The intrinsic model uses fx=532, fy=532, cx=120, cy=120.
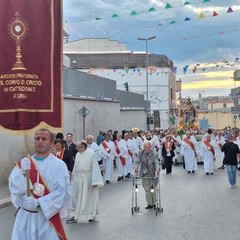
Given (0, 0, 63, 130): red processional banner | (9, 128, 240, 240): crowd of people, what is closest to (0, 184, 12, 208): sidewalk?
(9, 128, 240, 240): crowd of people

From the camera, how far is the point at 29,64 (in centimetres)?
764

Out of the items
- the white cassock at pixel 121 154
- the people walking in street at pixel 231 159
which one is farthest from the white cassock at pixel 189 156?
the people walking in street at pixel 231 159

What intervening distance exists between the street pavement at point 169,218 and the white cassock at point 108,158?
228 cm

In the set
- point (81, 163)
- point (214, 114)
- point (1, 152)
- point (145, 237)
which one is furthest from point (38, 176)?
point (214, 114)

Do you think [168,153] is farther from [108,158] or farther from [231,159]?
[231,159]

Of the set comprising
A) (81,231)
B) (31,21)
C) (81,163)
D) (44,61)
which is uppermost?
(31,21)

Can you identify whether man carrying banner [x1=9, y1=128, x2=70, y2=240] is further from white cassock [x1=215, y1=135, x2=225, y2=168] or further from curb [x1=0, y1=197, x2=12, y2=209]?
white cassock [x1=215, y1=135, x2=225, y2=168]

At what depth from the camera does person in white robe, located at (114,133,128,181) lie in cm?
1959

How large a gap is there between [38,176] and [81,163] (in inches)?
209

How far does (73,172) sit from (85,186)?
436 mm

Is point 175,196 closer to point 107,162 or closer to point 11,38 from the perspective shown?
point 107,162

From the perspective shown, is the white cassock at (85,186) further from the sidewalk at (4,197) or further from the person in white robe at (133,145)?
the person in white robe at (133,145)

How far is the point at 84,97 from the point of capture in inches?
1014

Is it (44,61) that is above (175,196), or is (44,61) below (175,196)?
above
